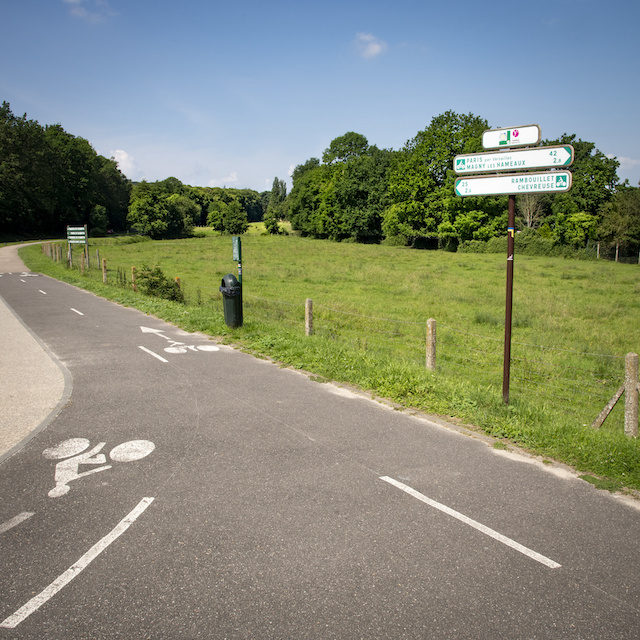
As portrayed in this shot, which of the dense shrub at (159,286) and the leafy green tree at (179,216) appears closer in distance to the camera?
the dense shrub at (159,286)

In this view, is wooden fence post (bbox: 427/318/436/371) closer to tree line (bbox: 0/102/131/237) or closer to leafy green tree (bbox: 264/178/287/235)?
tree line (bbox: 0/102/131/237)

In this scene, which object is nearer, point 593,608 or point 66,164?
point 593,608

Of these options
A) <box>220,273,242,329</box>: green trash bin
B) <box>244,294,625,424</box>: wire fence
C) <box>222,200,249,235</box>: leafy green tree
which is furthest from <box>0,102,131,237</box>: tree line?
<box>244,294,625,424</box>: wire fence

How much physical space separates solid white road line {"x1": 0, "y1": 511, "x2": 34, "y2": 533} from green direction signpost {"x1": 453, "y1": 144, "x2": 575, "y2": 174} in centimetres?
681

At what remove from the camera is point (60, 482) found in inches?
203

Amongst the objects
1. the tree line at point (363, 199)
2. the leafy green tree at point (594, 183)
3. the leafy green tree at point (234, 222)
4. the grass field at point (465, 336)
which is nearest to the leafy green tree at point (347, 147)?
the tree line at point (363, 199)

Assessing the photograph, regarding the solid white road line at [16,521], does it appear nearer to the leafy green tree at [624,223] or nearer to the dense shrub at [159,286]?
the dense shrub at [159,286]

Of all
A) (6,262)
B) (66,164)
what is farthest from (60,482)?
(66,164)

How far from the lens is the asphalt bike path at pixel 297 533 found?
3266 mm

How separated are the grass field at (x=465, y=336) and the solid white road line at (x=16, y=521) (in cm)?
524

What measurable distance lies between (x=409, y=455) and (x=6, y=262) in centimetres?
4634

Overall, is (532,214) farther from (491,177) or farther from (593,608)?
(593,608)

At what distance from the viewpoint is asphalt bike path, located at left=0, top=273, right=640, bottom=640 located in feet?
10.7

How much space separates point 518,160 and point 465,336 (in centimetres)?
757
